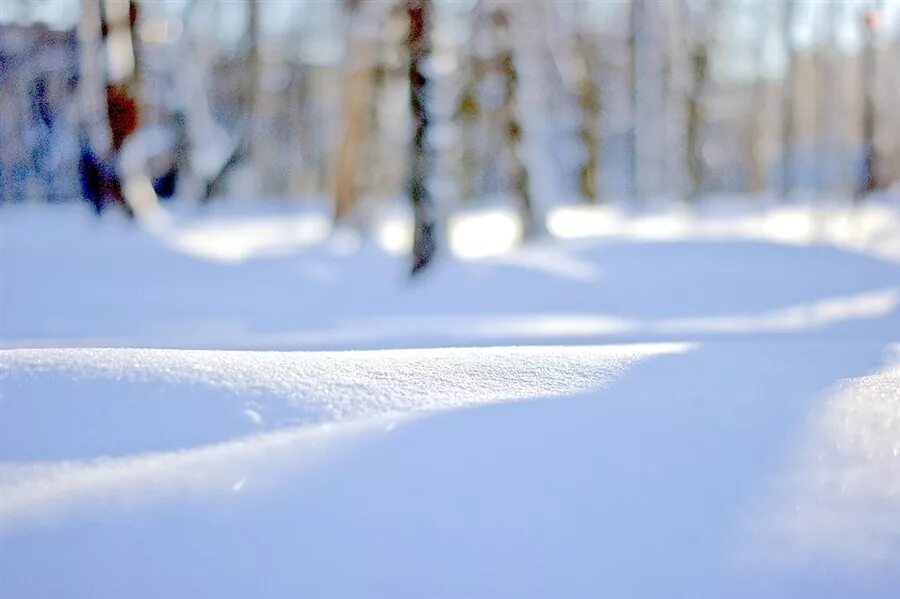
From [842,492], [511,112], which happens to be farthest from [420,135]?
[842,492]

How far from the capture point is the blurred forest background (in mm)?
12866

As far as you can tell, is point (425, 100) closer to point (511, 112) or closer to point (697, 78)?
point (511, 112)

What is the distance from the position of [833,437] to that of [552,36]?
18092 mm

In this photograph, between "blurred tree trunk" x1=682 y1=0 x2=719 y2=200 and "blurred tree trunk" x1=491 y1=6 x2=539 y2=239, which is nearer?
"blurred tree trunk" x1=491 y1=6 x2=539 y2=239

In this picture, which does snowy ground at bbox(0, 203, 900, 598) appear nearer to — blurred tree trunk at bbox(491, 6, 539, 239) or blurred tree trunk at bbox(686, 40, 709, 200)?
blurred tree trunk at bbox(491, 6, 539, 239)

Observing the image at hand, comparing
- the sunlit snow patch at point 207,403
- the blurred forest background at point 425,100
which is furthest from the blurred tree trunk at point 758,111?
the sunlit snow patch at point 207,403

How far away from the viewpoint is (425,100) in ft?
33.5

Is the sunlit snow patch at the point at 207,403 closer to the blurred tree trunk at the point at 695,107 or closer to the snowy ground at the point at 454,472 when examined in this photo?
the snowy ground at the point at 454,472

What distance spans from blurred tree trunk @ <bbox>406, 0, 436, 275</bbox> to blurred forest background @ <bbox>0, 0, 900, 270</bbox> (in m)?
0.02

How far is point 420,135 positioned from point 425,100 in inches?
14.1

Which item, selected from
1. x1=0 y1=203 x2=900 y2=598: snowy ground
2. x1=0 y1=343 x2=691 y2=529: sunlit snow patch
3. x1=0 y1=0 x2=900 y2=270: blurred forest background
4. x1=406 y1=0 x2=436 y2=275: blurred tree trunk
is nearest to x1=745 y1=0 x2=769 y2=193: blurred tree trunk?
x1=0 y1=0 x2=900 y2=270: blurred forest background

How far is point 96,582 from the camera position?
2266 mm

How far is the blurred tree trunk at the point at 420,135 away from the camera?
1007 centimetres

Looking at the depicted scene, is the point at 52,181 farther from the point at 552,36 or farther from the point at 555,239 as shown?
the point at 555,239
